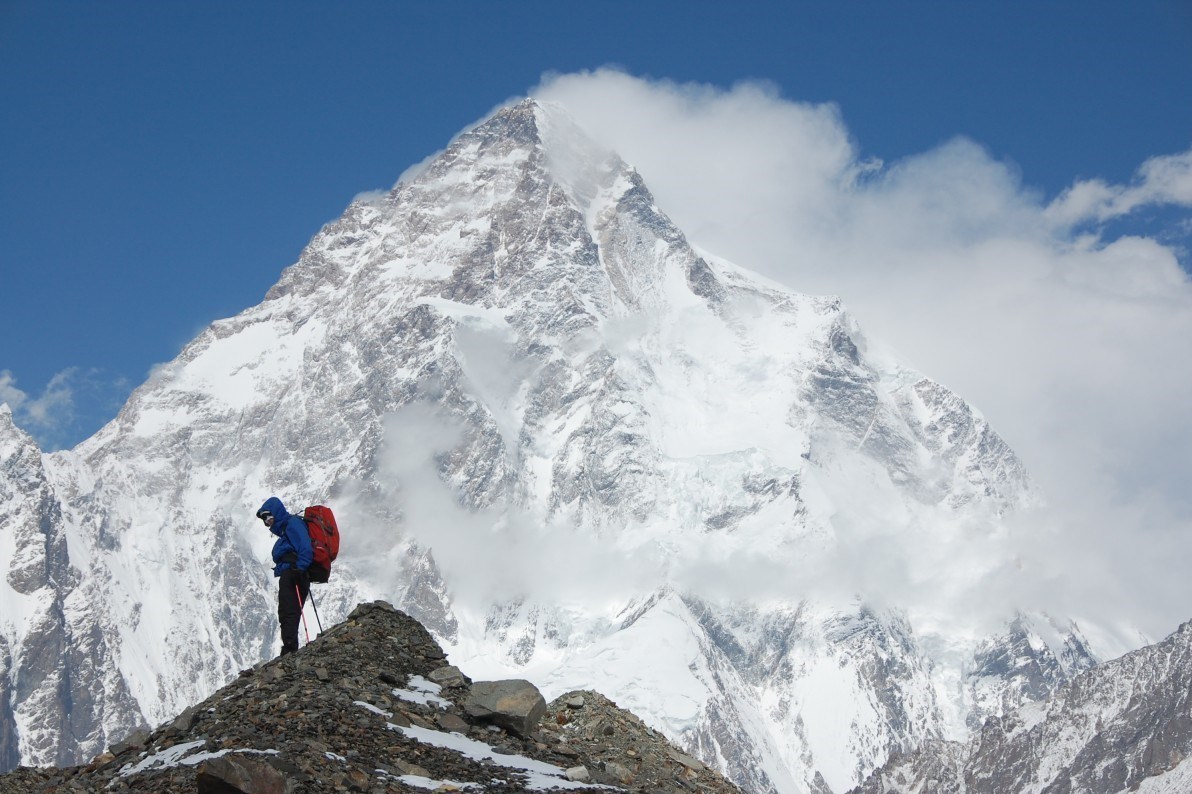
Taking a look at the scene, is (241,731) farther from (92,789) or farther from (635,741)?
(635,741)

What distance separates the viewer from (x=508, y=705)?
1067 inches

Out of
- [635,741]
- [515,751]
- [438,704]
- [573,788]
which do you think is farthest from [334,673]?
[635,741]

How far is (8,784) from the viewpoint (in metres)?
26.8

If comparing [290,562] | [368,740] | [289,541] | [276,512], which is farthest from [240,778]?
[276,512]

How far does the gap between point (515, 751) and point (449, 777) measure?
93.8 inches

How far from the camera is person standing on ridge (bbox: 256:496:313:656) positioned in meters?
29.1

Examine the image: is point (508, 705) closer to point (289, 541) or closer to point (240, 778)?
point (289, 541)

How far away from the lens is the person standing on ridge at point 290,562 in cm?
2908

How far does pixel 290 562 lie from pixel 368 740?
603 centimetres

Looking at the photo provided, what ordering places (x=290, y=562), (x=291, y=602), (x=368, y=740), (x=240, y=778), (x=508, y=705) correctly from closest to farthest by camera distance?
(x=240, y=778), (x=368, y=740), (x=508, y=705), (x=291, y=602), (x=290, y=562)

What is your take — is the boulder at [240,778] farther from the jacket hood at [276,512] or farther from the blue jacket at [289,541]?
the jacket hood at [276,512]

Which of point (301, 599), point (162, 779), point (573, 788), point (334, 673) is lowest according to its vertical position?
point (573, 788)

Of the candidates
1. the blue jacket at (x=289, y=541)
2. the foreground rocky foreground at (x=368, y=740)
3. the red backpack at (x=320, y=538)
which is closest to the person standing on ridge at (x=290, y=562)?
the blue jacket at (x=289, y=541)

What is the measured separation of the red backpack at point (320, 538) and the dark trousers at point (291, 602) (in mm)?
556
